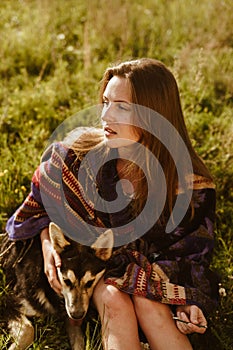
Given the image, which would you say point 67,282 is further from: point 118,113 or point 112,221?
point 118,113

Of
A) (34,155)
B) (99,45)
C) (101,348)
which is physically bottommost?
(101,348)

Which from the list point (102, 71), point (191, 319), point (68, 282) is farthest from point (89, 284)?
point (102, 71)

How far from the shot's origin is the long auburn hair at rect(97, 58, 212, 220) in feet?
8.57

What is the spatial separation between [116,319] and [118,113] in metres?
1.10

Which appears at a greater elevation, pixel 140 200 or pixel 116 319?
pixel 140 200

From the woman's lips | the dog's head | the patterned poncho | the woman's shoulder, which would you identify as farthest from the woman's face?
the dog's head

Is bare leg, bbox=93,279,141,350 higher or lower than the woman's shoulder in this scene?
lower

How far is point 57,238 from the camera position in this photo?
259cm

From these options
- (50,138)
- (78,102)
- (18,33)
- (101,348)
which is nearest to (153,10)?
(18,33)

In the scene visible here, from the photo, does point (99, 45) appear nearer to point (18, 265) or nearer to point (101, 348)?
point (18, 265)

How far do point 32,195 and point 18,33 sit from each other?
284 cm

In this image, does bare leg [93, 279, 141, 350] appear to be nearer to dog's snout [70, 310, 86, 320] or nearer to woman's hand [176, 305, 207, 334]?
dog's snout [70, 310, 86, 320]

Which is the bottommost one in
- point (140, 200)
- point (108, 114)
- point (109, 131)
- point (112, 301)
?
point (112, 301)

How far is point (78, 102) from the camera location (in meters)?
4.25
